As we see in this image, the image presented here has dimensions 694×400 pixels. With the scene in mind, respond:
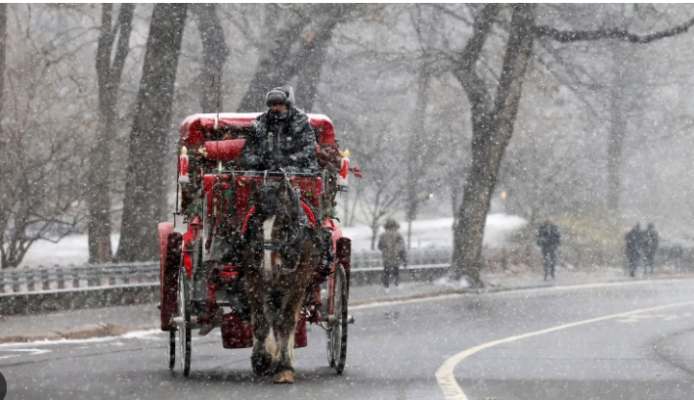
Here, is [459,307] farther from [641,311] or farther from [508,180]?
[508,180]

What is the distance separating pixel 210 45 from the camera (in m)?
31.8

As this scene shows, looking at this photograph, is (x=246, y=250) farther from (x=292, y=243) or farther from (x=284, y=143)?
(x=284, y=143)

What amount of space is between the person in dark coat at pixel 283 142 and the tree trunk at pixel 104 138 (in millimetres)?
16321

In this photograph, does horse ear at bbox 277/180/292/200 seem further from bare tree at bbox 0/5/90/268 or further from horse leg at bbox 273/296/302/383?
bare tree at bbox 0/5/90/268

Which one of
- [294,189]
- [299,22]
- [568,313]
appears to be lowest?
[568,313]

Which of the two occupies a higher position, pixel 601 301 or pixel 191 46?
pixel 191 46

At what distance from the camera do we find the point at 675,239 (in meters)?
51.1

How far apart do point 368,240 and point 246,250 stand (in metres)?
37.1

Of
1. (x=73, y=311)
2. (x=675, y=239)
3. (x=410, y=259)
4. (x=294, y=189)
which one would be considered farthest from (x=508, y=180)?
(x=294, y=189)

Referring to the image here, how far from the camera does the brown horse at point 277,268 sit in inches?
414

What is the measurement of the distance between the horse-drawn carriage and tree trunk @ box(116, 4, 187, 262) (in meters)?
11.4

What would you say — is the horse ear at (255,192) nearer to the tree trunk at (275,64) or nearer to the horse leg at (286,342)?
the horse leg at (286,342)

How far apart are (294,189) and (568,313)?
12.8 m

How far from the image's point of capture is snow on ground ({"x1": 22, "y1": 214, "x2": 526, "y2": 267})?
39.3 meters
